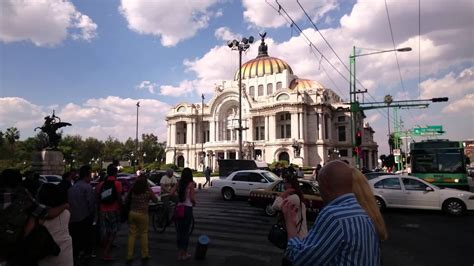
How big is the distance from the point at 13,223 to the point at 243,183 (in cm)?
1501

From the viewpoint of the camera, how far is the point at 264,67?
80.5 m

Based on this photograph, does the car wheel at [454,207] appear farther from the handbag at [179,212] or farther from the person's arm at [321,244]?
the person's arm at [321,244]

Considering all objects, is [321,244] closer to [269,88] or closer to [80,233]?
[80,233]

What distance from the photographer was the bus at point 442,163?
17328 mm

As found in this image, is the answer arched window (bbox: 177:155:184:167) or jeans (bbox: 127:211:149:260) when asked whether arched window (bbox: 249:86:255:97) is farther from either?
jeans (bbox: 127:211:149:260)

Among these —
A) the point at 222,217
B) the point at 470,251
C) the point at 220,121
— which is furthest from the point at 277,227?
the point at 220,121

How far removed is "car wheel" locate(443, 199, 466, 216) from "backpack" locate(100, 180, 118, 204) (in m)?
12.1

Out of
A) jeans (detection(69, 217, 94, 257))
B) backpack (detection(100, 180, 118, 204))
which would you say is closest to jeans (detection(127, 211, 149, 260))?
backpack (detection(100, 180, 118, 204))

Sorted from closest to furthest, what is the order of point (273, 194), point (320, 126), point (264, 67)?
1. point (273, 194)
2. point (320, 126)
3. point (264, 67)

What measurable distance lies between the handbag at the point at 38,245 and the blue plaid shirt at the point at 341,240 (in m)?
2.57

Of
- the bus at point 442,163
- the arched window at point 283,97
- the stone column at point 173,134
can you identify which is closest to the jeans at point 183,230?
the bus at point 442,163

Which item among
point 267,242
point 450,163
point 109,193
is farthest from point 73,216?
point 450,163

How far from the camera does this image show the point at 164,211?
10.2 meters

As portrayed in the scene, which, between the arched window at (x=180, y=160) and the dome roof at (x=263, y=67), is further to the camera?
the arched window at (x=180, y=160)
